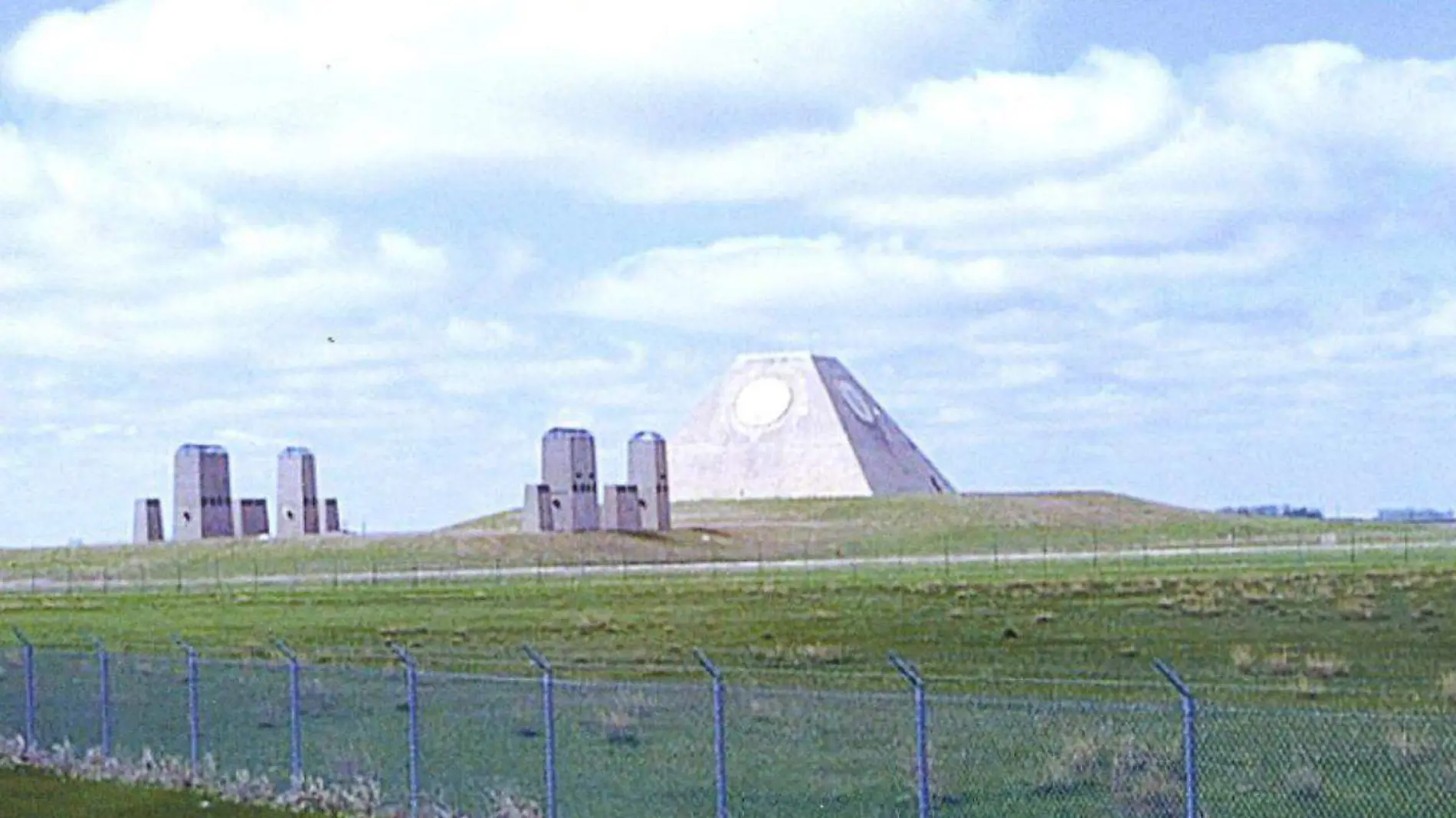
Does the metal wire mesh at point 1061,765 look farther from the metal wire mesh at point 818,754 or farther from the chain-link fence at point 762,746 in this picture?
the metal wire mesh at point 818,754

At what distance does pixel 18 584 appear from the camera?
82.2 m

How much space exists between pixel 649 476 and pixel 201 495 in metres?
20.6

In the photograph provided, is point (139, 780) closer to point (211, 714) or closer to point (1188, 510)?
point (211, 714)

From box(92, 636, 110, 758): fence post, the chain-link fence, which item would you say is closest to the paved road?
the chain-link fence

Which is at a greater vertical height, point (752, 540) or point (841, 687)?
point (841, 687)

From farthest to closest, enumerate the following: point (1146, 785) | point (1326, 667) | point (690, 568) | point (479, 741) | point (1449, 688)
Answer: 1. point (690, 568)
2. point (1326, 667)
3. point (1449, 688)
4. point (479, 741)
5. point (1146, 785)

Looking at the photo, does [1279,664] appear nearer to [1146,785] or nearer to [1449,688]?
[1449,688]

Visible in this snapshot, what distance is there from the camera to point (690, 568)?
274 feet

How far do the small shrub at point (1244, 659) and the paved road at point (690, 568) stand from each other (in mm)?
42057

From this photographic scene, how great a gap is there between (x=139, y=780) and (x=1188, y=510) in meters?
123

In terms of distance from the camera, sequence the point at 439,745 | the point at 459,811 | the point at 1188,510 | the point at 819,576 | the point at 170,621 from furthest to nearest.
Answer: the point at 1188,510, the point at 819,576, the point at 170,621, the point at 439,745, the point at 459,811

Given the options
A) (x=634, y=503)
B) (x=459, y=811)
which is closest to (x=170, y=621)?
Result: (x=459, y=811)

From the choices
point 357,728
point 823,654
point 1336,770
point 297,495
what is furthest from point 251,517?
point 1336,770

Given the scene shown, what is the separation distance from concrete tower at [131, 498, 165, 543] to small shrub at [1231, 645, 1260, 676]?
79745 mm
